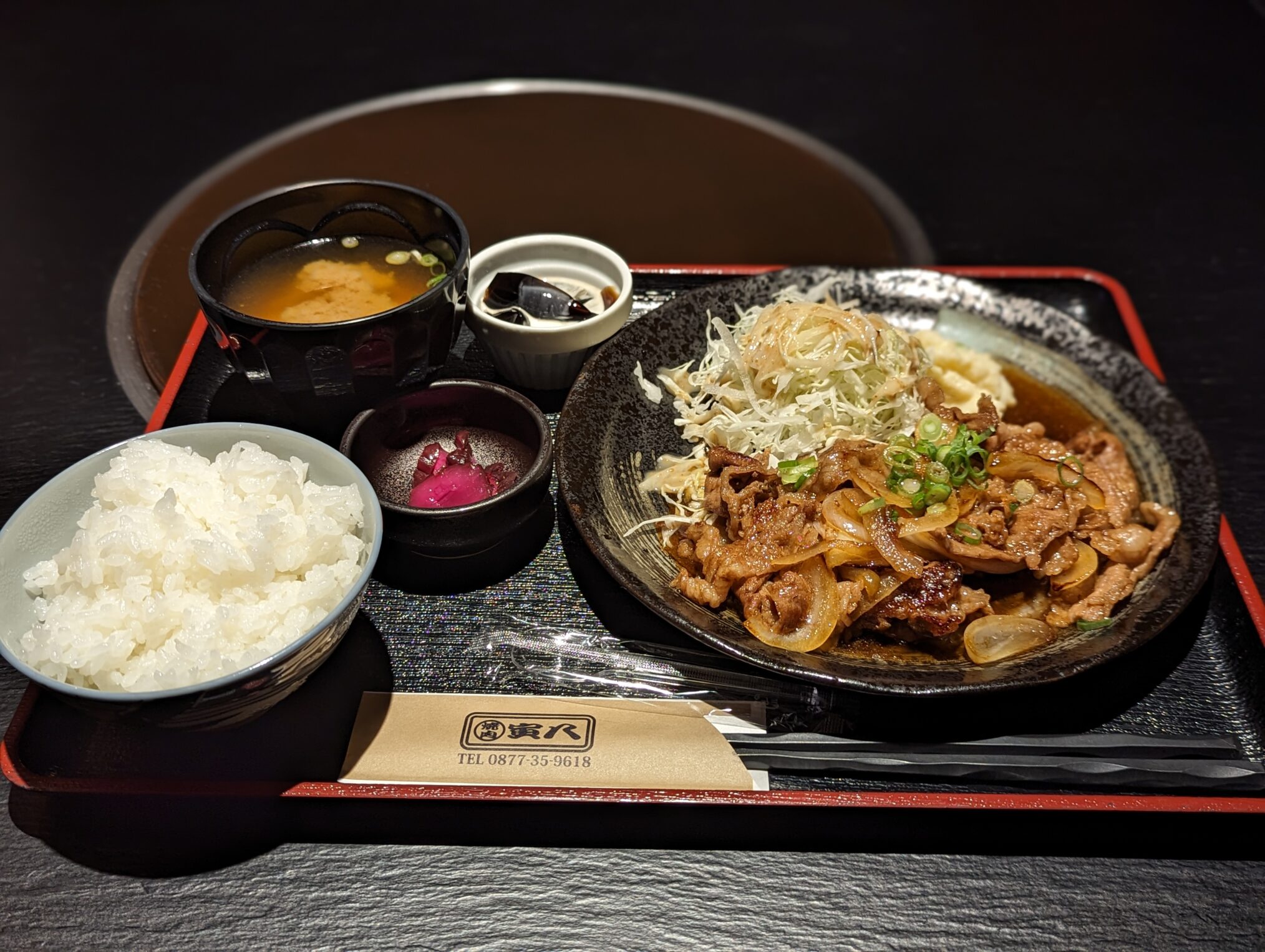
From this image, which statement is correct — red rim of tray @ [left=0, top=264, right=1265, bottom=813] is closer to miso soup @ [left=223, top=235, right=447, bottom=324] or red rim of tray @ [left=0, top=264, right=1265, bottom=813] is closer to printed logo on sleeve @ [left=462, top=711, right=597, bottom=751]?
printed logo on sleeve @ [left=462, top=711, right=597, bottom=751]

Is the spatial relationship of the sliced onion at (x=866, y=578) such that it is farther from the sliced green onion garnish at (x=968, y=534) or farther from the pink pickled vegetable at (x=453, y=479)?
the pink pickled vegetable at (x=453, y=479)

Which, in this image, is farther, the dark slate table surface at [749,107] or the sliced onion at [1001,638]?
the sliced onion at [1001,638]

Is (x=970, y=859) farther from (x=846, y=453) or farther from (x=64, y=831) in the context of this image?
(x=64, y=831)

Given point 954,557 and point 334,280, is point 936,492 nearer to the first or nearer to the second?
point 954,557

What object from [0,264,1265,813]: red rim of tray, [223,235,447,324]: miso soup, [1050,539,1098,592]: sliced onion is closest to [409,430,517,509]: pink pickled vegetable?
[223,235,447,324]: miso soup

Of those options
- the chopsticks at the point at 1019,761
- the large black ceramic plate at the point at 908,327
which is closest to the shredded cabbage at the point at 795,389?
the large black ceramic plate at the point at 908,327

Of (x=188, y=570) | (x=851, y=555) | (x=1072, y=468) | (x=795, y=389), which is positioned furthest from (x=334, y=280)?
(x=1072, y=468)
